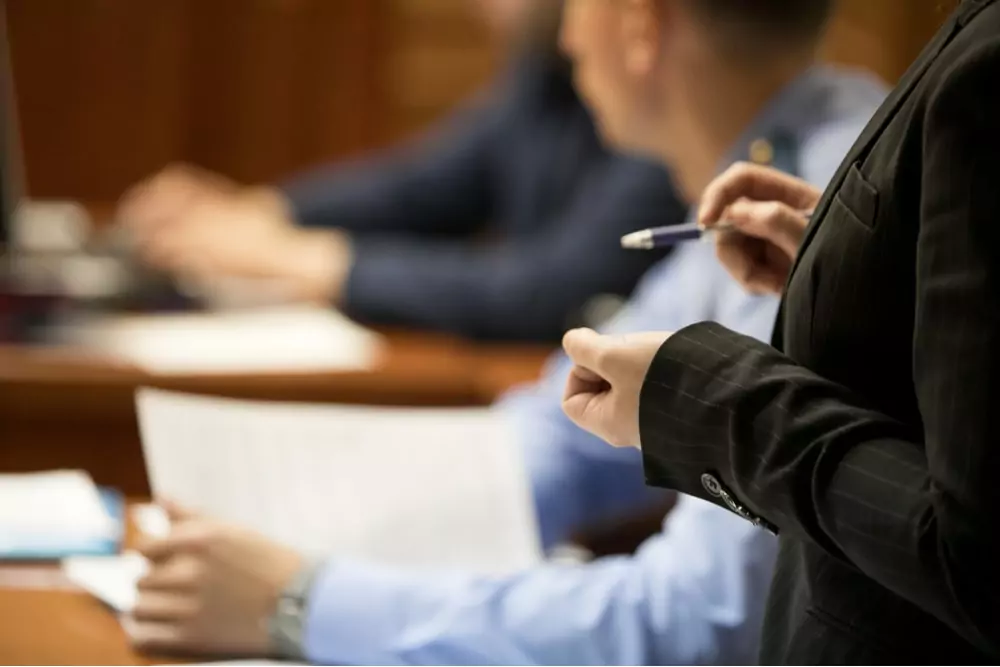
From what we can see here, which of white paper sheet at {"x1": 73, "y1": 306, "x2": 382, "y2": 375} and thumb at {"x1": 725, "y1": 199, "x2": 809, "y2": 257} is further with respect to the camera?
white paper sheet at {"x1": 73, "y1": 306, "x2": 382, "y2": 375}

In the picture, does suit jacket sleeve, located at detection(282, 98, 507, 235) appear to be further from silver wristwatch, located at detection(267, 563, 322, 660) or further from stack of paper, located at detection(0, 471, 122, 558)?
silver wristwatch, located at detection(267, 563, 322, 660)

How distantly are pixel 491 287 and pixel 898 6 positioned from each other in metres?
0.92

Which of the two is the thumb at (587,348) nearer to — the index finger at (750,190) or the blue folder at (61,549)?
the index finger at (750,190)

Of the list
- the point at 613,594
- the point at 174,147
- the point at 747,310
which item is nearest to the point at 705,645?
the point at 613,594

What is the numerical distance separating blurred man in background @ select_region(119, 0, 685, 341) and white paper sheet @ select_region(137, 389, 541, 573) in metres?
0.71

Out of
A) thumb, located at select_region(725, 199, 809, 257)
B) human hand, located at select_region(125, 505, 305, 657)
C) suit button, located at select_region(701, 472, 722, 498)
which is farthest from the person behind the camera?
human hand, located at select_region(125, 505, 305, 657)

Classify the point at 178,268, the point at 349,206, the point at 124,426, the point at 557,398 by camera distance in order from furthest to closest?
1. the point at 349,206
2. the point at 178,268
3. the point at 124,426
4. the point at 557,398

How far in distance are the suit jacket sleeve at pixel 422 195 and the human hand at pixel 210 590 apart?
66.7 inches

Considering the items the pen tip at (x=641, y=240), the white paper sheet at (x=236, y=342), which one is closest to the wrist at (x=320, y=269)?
the white paper sheet at (x=236, y=342)

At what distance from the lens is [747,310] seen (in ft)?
3.00

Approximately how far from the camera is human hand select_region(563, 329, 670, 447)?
67 centimetres

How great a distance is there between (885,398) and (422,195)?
206cm

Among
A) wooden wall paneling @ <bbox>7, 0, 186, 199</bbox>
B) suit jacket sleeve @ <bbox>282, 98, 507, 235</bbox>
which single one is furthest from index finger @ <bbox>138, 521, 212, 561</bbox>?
wooden wall paneling @ <bbox>7, 0, 186, 199</bbox>

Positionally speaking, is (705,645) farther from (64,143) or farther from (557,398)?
(64,143)
